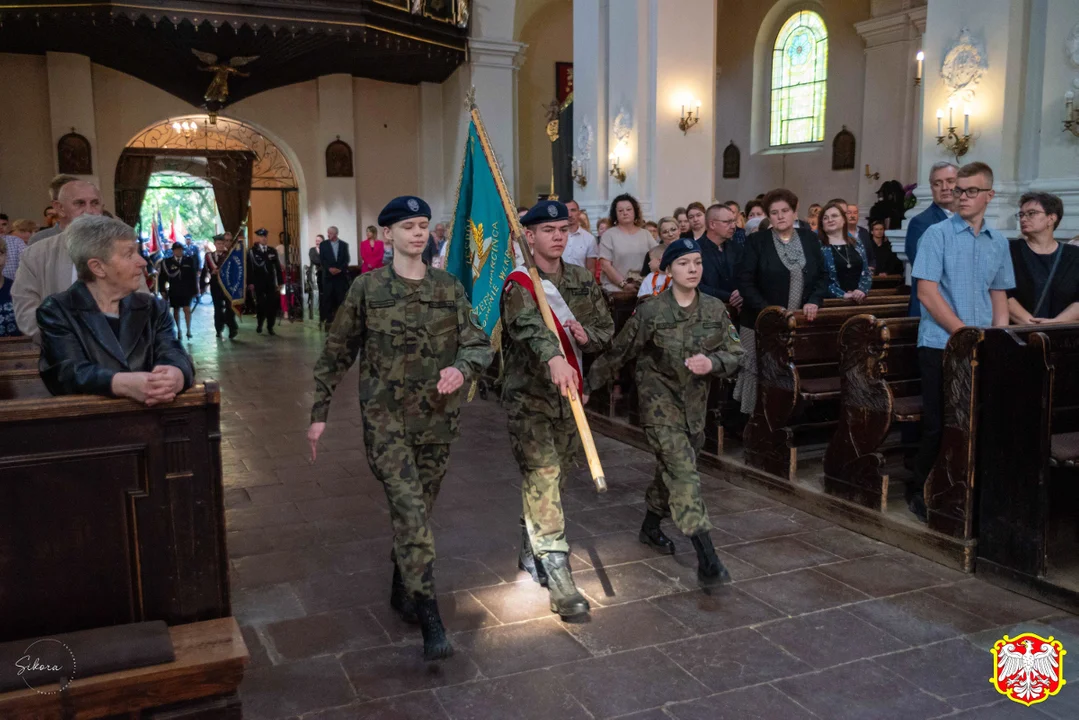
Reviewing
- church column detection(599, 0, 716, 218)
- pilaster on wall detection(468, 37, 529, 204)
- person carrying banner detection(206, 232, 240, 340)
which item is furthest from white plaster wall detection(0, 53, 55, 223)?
church column detection(599, 0, 716, 218)

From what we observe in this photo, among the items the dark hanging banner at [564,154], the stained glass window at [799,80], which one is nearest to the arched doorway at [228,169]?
the dark hanging banner at [564,154]

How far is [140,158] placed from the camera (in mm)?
16281

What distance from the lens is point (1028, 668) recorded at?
3.09 m

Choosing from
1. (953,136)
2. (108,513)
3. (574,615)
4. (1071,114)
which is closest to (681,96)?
(953,136)

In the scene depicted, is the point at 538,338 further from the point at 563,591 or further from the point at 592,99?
the point at 592,99

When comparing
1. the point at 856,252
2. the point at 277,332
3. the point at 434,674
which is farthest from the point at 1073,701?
the point at 277,332

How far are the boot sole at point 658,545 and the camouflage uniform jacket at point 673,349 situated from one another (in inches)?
25.5

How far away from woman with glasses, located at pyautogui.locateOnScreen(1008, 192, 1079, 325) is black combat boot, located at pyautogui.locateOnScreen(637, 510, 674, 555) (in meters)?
2.12

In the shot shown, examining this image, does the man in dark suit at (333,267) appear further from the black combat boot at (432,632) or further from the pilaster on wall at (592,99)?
the black combat boot at (432,632)

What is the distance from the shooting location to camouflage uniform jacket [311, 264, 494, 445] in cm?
331

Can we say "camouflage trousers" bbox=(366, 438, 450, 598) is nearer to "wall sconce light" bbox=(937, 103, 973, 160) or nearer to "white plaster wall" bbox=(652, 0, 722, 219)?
"wall sconce light" bbox=(937, 103, 973, 160)

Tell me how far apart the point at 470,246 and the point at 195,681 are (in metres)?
2.63

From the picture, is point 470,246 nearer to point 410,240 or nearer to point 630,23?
point 410,240

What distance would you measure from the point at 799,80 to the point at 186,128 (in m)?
11.8
